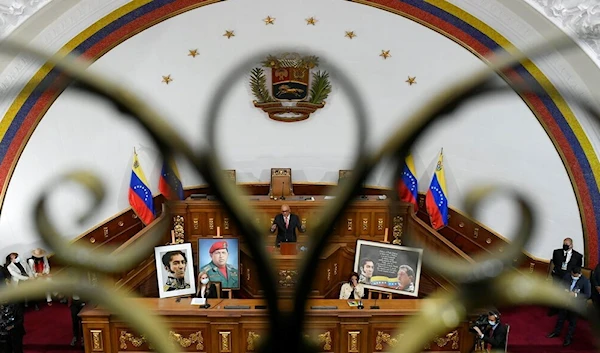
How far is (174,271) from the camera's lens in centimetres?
730

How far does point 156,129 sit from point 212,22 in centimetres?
990

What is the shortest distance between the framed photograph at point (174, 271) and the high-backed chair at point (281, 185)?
413cm

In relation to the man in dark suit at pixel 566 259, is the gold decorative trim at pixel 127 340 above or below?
below

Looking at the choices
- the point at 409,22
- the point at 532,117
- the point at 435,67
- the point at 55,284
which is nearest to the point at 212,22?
the point at 409,22

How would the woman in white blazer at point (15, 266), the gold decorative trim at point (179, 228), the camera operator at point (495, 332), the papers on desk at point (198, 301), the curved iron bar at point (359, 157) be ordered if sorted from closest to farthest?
the curved iron bar at point (359, 157)
the camera operator at point (495, 332)
the papers on desk at point (198, 301)
the woman in white blazer at point (15, 266)
the gold decorative trim at point (179, 228)

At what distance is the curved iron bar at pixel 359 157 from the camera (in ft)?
2.21

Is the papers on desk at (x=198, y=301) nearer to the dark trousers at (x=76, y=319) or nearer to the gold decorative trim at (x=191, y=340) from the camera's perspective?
the gold decorative trim at (x=191, y=340)

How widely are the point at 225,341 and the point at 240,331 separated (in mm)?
241

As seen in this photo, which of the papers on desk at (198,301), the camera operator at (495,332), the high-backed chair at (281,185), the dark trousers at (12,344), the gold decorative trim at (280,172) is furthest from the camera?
the gold decorative trim at (280,172)

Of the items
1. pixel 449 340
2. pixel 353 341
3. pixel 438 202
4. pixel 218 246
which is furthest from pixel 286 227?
pixel 449 340

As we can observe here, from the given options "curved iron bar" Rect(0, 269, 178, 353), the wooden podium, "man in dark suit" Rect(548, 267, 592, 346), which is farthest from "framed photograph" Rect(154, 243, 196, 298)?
"curved iron bar" Rect(0, 269, 178, 353)

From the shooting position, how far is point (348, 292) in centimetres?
742

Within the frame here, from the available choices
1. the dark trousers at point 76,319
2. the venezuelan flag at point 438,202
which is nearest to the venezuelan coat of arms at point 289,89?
the venezuelan flag at point 438,202

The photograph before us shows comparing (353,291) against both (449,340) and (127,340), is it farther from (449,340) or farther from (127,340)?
(127,340)
